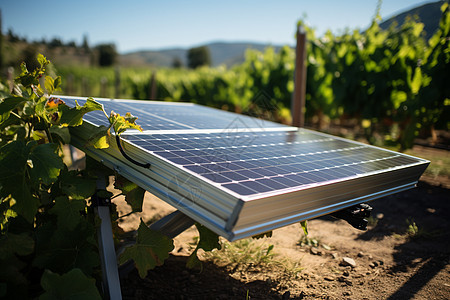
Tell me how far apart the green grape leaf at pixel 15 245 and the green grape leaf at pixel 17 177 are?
0.22 meters

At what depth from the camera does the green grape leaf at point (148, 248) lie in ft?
6.65

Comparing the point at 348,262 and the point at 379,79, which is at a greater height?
the point at 379,79

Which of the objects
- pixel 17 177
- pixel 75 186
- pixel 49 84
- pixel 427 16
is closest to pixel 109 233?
pixel 75 186

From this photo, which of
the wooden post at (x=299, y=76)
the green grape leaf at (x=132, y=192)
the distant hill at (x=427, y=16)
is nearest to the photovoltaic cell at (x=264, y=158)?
the green grape leaf at (x=132, y=192)

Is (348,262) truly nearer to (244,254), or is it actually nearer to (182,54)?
(244,254)

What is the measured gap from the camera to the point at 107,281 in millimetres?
1982

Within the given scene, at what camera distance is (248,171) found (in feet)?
5.86

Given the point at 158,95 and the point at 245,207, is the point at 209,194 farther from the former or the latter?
the point at 158,95

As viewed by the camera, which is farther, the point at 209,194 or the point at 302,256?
the point at 302,256

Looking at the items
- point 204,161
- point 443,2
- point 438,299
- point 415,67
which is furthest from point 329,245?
point 443,2

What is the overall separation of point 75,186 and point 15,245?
0.46 metres

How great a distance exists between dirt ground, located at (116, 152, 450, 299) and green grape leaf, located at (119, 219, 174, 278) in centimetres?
58

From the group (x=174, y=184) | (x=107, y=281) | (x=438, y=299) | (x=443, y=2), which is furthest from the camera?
(x=443, y=2)

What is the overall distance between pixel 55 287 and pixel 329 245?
102 inches
